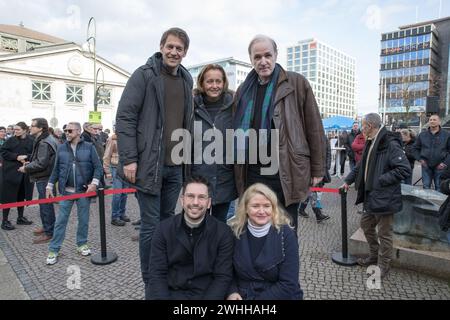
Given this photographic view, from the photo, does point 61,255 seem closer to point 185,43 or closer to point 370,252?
point 185,43

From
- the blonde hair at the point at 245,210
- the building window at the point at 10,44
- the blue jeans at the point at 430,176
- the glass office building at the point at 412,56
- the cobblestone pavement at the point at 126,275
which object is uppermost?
the glass office building at the point at 412,56

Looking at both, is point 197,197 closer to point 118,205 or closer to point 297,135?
point 297,135

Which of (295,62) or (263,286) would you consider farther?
(295,62)

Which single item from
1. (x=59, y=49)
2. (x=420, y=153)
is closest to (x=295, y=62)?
(x=59, y=49)

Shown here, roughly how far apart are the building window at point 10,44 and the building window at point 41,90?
13.3 meters

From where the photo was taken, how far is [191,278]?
251cm

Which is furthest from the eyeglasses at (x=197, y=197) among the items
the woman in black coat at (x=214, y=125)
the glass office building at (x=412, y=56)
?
the glass office building at (x=412, y=56)

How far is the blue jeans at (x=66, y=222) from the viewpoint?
177 inches

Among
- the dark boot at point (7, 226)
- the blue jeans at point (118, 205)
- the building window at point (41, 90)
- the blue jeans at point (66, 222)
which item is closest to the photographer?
the blue jeans at point (66, 222)

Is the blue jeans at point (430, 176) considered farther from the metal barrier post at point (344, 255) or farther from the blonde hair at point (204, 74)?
the blonde hair at point (204, 74)

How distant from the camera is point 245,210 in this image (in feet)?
8.74

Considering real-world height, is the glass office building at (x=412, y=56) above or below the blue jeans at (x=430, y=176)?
above

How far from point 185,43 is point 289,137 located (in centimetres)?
120
